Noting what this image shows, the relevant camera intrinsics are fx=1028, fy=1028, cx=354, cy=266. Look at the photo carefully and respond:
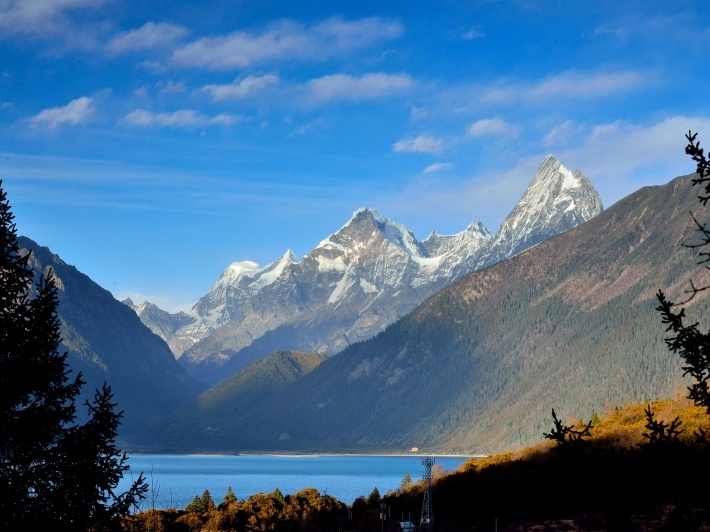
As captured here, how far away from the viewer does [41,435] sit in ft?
74.3

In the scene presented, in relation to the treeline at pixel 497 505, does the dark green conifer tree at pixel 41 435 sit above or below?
above

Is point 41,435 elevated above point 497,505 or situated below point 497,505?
above

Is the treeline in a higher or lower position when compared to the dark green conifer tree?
lower

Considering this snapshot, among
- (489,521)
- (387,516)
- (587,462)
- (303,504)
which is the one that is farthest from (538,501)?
(587,462)

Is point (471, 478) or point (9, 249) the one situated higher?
point (9, 249)

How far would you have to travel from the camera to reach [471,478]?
86.9 meters

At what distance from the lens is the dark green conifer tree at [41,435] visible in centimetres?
2220

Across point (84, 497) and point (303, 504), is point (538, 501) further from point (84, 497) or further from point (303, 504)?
point (84, 497)

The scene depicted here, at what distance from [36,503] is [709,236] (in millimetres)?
15060

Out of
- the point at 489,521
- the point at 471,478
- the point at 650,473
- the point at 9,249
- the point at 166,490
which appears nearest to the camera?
the point at 650,473

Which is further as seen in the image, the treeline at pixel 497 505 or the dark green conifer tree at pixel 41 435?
the treeline at pixel 497 505

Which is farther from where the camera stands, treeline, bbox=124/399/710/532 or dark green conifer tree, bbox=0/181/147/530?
treeline, bbox=124/399/710/532

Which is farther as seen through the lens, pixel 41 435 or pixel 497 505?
pixel 497 505

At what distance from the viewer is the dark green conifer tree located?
2220 cm
